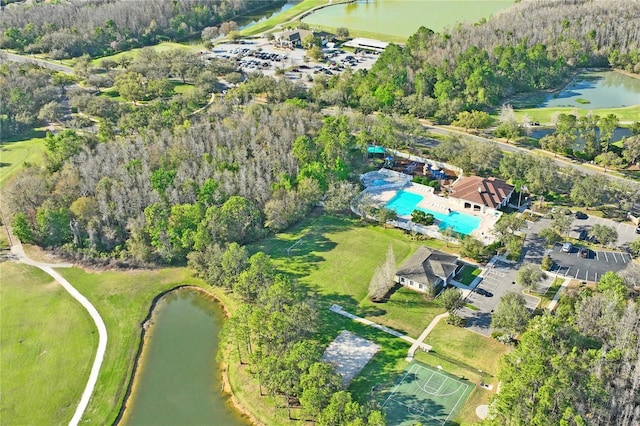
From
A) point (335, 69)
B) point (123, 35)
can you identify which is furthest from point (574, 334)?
point (123, 35)

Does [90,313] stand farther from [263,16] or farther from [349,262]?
[263,16]

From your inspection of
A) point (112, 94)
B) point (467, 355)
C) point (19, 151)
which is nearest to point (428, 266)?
point (467, 355)

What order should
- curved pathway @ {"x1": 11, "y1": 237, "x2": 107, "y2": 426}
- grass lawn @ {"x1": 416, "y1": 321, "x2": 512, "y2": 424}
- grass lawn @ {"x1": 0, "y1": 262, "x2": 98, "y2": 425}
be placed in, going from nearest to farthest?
grass lawn @ {"x1": 416, "y1": 321, "x2": 512, "y2": 424}, grass lawn @ {"x1": 0, "y1": 262, "x2": 98, "y2": 425}, curved pathway @ {"x1": 11, "y1": 237, "x2": 107, "y2": 426}

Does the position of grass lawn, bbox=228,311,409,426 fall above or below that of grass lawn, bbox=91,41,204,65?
below

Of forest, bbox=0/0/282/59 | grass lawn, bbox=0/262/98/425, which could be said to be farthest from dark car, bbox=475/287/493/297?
forest, bbox=0/0/282/59

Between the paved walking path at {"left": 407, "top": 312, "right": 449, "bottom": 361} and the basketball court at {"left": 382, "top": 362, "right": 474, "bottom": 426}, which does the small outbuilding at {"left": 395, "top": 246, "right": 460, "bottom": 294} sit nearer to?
the paved walking path at {"left": 407, "top": 312, "right": 449, "bottom": 361}

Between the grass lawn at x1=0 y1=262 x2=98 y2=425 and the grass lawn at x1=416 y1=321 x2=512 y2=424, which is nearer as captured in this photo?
the grass lawn at x1=416 y1=321 x2=512 y2=424

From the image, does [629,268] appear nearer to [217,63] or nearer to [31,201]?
[31,201]
